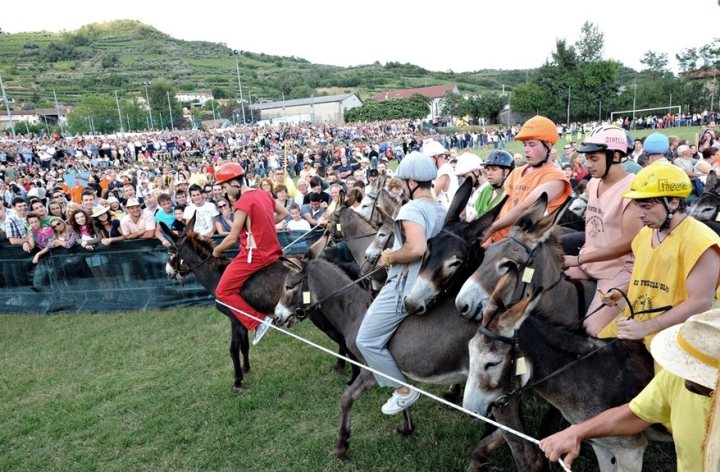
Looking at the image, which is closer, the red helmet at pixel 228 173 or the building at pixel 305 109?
the red helmet at pixel 228 173

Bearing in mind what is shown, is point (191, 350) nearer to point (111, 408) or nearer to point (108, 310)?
point (111, 408)

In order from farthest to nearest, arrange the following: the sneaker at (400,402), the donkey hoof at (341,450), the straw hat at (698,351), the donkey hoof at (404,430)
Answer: the donkey hoof at (404,430), the donkey hoof at (341,450), the sneaker at (400,402), the straw hat at (698,351)

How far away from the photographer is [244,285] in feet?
22.1

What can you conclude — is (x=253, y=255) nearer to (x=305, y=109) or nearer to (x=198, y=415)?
(x=198, y=415)

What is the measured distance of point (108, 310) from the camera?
10.6 meters

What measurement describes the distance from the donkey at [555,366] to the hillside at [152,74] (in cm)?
13436

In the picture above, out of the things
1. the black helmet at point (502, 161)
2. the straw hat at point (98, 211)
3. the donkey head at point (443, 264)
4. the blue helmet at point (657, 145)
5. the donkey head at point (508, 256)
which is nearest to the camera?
the donkey head at point (508, 256)

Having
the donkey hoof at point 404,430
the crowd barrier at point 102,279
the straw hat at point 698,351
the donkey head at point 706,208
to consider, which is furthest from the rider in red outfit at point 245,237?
the donkey head at point 706,208

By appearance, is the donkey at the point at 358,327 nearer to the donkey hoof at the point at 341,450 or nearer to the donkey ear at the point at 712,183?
the donkey hoof at the point at 341,450

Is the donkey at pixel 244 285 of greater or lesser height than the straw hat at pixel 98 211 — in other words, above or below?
below

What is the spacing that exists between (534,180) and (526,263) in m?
1.15

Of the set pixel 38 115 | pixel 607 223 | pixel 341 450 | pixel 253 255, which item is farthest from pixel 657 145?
pixel 38 115

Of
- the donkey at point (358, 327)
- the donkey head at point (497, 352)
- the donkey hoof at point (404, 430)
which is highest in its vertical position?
the donkey head at point (497, 352)

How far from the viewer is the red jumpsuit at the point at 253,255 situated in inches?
241
